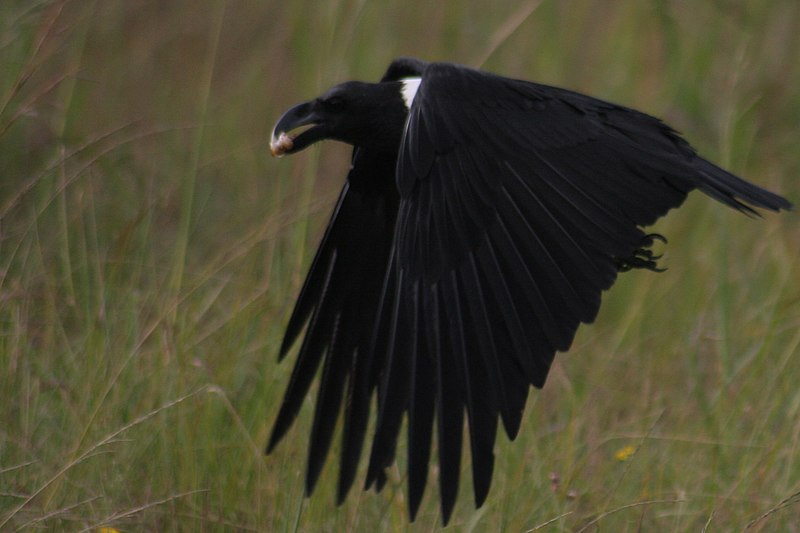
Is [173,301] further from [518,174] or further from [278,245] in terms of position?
[518,174]

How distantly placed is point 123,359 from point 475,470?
127 cm

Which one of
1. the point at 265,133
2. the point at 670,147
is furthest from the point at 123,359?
the point at 265,133

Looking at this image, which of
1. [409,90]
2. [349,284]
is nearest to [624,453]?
[349,284]

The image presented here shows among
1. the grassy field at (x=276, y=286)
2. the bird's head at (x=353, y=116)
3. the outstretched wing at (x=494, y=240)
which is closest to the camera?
the outstretched wing at (x=494, y=240)

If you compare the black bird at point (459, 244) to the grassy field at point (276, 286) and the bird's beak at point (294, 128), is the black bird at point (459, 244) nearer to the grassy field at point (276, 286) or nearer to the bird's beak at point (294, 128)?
the bird's beak at point (294, 128)

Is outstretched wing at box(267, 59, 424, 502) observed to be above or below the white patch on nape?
below

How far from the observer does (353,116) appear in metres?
3.56

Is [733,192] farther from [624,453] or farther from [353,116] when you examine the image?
[353,116]

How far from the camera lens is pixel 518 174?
9.90 ft

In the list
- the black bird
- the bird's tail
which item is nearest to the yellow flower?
the black bird

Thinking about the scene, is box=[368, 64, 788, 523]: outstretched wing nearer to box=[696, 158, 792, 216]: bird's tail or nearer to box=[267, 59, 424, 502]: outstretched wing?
box=[696, 158, 792, 216]: bird's tail

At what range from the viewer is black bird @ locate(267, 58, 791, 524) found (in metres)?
2.69

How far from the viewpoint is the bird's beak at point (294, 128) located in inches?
136

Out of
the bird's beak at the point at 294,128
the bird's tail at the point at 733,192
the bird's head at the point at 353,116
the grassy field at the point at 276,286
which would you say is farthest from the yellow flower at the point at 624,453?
the bird's beak at the point at 294,128
